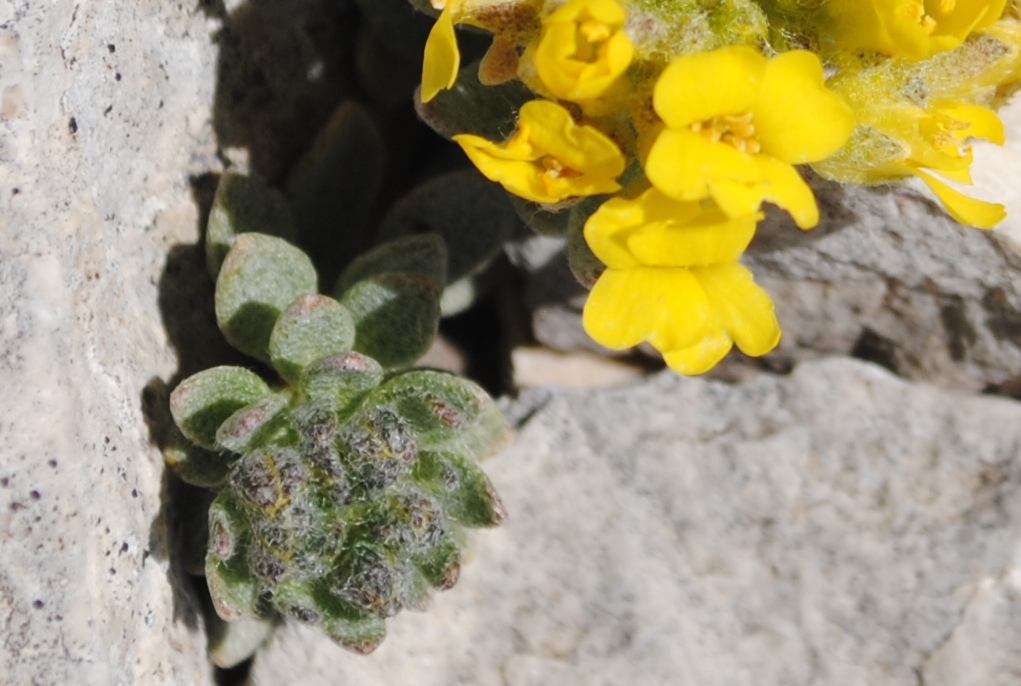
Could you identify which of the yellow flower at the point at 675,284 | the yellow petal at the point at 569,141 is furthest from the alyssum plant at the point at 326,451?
the yellow petal at the point at 569,141

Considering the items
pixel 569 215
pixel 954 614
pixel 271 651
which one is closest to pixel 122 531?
pixel 271 651

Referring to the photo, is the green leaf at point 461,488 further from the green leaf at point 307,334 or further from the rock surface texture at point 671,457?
the rock surface texture at point 671,457

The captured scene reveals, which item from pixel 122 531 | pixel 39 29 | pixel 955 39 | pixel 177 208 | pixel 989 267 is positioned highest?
pixel 39 29

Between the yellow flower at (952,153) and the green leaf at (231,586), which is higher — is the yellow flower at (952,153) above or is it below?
above

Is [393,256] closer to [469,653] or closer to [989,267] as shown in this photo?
[469,653]

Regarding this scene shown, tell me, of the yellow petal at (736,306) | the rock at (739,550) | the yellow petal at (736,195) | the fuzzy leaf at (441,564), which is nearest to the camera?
the yellow petal at (736,195)

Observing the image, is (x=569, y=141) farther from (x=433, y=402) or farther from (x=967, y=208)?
(x=967, y=208)
